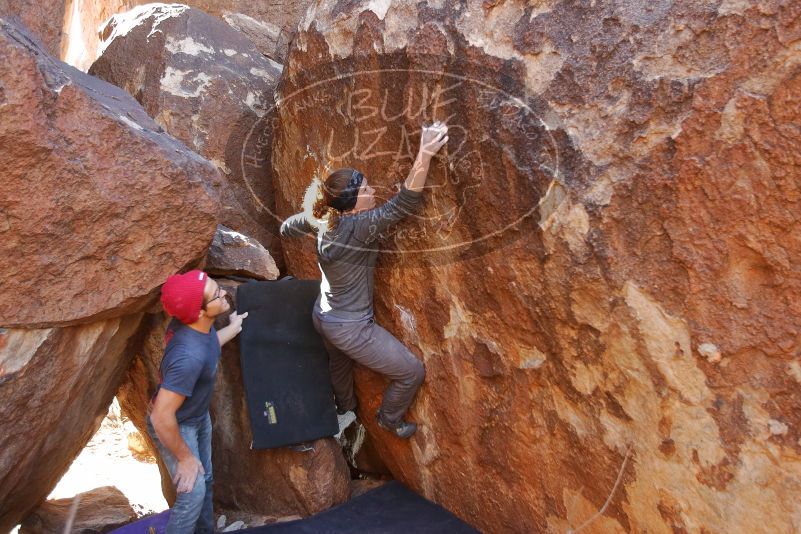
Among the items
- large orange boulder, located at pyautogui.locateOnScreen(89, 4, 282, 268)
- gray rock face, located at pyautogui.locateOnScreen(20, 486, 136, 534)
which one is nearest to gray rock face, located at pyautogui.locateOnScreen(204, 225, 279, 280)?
large orange boulder, located at pyautogui.locateOnScreen(89, 4, 282, 268)

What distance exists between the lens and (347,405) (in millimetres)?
3453

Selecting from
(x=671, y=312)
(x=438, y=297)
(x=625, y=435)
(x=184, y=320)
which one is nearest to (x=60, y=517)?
(x=184, y=320)

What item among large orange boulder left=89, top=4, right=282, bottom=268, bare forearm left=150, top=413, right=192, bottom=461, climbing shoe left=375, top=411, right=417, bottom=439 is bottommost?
climbing shoe left=375, top=411, right=417, bottom=439

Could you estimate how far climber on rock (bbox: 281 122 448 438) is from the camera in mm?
2748

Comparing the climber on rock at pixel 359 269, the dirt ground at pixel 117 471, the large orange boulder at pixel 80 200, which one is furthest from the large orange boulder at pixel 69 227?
the dirt ground at pixel 117 471

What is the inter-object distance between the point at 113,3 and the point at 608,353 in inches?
243

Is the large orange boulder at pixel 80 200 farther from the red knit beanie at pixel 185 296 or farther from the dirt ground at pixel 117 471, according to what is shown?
the dirt ground at pixel 117 471

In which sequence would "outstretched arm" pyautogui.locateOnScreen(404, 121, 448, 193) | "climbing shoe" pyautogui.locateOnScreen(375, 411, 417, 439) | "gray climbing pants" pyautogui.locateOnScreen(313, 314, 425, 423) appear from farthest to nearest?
"climbing shoe" pyautogui.locateOnScreen(375, 411, 417, 439), "gray climbing pants" pyautogui.locateOnScreen(313, 314, 425, 423), "outstretched arm" pyautogui.locateOnScreen(404, 121, 448, 193)

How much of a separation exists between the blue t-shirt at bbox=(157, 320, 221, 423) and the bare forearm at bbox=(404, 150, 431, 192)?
37.3 inches

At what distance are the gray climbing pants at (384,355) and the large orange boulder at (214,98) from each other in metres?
1.11

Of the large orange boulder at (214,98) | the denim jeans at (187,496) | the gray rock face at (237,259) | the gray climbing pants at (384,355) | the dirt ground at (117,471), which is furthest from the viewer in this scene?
the dirt ground at (117,471)

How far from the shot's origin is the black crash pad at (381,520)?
3.10 metres

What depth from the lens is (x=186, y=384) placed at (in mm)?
2592

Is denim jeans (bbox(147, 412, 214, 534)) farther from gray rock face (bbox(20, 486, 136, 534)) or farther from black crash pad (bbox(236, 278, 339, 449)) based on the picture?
gray rock face (bbox(20, 486, 136, 534))
